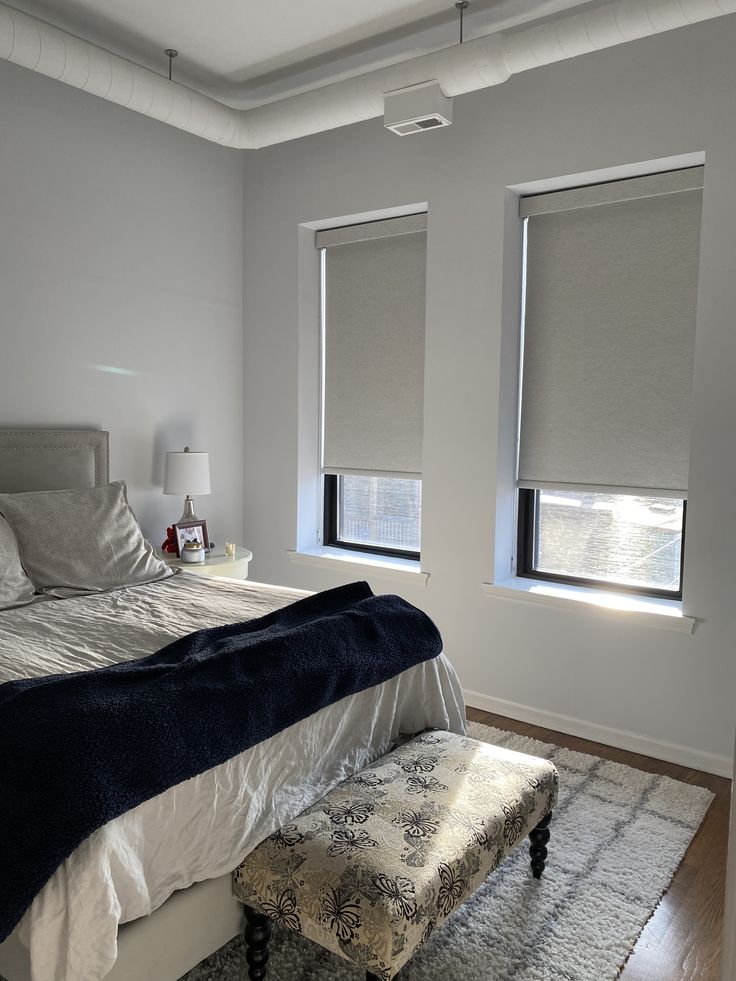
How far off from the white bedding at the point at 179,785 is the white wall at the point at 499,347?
0.99 meters

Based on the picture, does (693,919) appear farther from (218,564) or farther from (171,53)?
(171,53)

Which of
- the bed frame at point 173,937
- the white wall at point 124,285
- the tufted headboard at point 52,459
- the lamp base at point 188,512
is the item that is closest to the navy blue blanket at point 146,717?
→ the bed frame at point 173,937

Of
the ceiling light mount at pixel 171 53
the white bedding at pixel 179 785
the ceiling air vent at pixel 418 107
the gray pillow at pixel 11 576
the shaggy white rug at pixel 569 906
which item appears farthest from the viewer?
the ceiling light mount at pixel 171 53

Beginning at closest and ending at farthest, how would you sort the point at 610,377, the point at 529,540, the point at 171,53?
the point at 610,377, the point at 171,53, the point at 529,540

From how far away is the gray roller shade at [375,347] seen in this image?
3.92 metres

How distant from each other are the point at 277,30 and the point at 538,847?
3.24 metres

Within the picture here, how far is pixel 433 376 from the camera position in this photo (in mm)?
3699

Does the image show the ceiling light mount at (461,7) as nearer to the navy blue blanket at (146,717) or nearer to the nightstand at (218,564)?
the navy blue blanket at (146,717)

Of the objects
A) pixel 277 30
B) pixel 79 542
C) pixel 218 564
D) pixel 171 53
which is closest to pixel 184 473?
pixel 218 564

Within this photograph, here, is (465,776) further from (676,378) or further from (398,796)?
(676,378)

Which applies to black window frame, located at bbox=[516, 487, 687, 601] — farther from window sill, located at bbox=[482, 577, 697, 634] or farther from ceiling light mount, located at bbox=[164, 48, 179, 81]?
ceiling light mount, located at bbox=[164, 48, 179, 81]

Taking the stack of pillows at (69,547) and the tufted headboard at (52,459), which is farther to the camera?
the tufted headboard at (52,459)

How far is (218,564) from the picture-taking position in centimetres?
375

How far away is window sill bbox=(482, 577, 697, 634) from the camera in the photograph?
10.1 feet
